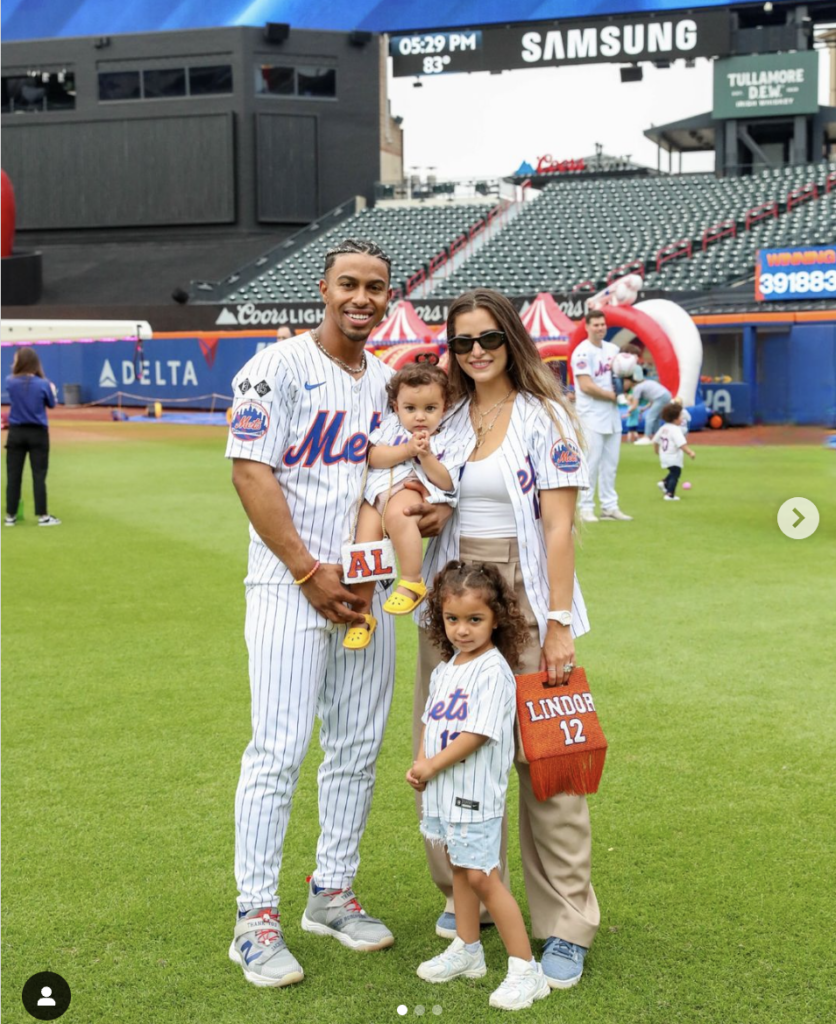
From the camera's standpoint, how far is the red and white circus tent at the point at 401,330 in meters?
24.4

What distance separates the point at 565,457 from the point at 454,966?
1.47m

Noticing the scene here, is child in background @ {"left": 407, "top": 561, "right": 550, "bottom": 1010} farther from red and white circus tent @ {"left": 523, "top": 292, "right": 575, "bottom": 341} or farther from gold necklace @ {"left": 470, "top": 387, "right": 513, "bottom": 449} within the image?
red and white circus tent @ {"left": 523, "top": 292, "right": 575, "bottom": 341}

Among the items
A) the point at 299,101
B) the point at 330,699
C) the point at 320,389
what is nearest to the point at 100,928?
the point at 330,699

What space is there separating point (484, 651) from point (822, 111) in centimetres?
4307

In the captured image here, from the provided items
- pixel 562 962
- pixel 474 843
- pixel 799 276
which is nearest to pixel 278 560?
pixel 474 843

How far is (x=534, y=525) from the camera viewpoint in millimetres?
3445

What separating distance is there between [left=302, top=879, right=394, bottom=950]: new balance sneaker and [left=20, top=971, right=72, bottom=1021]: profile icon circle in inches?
34.1

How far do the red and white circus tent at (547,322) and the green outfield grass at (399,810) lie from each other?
49.1 feet

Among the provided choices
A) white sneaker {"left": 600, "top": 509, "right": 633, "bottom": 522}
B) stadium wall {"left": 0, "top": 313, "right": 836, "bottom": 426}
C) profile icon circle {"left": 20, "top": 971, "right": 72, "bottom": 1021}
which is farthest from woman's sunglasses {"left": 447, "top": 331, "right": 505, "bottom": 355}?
stadium wall {"left": 0, "top": 313, "right": 836, "bottom": 426}

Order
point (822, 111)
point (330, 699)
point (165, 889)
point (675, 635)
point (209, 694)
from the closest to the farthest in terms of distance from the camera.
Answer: point (330, 699) < point (165, 889) < point (209, 694) < point (675, 635) < point (822, 111)

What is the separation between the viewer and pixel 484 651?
3.38 metres

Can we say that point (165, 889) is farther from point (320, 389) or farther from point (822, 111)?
point (822, 111)

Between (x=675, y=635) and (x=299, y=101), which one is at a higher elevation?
(x=299, y=101)

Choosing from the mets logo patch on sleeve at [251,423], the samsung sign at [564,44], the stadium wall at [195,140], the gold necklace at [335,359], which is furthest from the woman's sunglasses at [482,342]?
the stadium wall at [195,140]
